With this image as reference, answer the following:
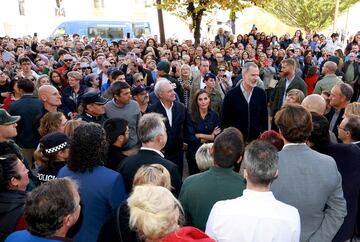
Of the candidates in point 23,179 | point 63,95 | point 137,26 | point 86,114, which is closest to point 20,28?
point 137,26

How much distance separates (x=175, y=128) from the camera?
214 inches

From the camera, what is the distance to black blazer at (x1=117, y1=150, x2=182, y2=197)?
3264 millimetres

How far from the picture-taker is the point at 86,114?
5129mm

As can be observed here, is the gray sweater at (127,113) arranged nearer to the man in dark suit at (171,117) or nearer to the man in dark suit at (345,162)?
the man in dark suit at (171,117)

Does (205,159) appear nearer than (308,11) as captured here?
Yes

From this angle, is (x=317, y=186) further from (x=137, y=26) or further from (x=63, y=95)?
(x=137, y=26)

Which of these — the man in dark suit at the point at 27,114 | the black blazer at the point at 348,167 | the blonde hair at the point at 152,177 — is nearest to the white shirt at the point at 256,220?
the blonde hair at the point at 152,177

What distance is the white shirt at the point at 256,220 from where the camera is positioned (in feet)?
7.54

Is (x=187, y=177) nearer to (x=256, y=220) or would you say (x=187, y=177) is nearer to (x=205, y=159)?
(x=205, y=159)

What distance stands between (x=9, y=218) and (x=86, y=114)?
2.63 metres

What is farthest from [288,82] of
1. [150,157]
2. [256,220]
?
[256,220]

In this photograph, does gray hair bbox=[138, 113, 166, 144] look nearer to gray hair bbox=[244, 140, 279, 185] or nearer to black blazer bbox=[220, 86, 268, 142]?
gray hair bbox=[244, 140, 279, 185]

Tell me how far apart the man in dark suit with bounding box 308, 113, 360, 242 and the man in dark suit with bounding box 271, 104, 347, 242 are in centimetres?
37

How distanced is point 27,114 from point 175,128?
2242 millimetres
